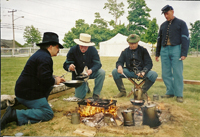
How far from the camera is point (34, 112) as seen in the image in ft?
8.74

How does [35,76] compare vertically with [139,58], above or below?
below

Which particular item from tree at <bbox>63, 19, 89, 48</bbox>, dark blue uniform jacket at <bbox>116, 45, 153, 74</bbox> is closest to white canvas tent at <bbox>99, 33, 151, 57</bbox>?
tree at <bbox>63, 19, 89, 48</bbox>

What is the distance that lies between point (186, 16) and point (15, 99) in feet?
14.0

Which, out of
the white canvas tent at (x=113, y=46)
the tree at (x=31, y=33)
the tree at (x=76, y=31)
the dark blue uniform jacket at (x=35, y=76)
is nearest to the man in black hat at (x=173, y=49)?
the dark blue uniform jacket at (x=35, y=76)

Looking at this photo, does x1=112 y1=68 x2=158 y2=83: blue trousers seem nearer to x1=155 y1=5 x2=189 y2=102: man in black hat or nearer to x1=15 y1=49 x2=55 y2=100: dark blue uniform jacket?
x1=155 y1=5 x2=189 y2=102: man in black hat

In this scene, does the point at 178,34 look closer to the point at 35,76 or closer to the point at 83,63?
the point at 83,63

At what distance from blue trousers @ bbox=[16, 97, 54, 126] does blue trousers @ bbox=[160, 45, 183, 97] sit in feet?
9.29

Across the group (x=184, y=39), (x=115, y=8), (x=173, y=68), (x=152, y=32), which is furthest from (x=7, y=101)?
(x=152, y=32)

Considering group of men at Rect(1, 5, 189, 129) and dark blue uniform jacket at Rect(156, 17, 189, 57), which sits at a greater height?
dark blue uniform jacket at Rect(156, 17, 189, 57)

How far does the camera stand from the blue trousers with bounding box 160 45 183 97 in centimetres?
392

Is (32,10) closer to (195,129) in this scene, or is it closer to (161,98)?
(161,98)

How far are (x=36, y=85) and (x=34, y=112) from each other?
412 millimetres

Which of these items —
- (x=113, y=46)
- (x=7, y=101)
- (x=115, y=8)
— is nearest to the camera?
(x=7, y=101)

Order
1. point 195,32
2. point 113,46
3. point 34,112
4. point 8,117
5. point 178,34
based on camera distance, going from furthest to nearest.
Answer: point 113,46
point 195,32
point 178,34
point 34,112
point 8,117
